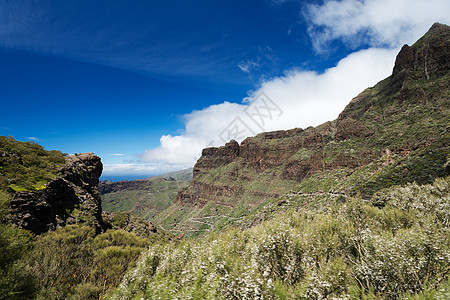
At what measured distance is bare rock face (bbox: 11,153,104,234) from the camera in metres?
17.7

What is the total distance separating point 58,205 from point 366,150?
3871 inches

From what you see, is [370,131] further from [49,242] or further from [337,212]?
[49,242]

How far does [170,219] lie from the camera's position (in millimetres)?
148250

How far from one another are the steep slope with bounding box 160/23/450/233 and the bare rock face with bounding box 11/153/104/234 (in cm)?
3419

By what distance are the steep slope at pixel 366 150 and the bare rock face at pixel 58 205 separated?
34.2 m

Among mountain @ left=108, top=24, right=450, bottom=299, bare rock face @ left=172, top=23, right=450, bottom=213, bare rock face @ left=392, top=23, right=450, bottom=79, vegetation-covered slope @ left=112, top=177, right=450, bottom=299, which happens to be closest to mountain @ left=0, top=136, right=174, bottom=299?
mountain @ left=108, top=24, right=450, bottom=299

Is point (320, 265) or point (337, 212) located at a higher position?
point (320, 265)

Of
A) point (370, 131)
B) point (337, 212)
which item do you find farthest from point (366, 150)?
point (337, 212)

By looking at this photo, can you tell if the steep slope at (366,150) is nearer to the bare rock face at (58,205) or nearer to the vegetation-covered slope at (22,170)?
the bare rock face at (58,205)

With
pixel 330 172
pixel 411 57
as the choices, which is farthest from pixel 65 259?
pixel 411 57

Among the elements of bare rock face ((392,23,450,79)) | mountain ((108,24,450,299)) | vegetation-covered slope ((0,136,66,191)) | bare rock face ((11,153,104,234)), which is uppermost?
bare rock face ((392,23,450,79))

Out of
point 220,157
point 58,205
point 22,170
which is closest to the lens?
point 58,205

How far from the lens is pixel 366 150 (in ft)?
236

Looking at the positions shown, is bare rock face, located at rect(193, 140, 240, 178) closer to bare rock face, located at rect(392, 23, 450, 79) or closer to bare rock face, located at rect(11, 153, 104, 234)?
bare rock face, located at rect(392, 23, 450, 79)
